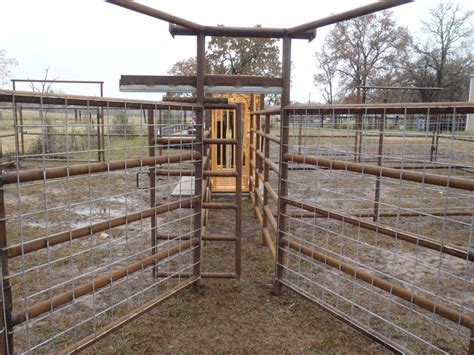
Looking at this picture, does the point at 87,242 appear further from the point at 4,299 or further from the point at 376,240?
the point at 376,240

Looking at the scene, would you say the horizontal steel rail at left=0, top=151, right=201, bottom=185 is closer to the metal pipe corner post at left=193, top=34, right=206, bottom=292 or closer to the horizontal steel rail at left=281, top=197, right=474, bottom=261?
the metal pipe corner post at left=193, top=34, right=206, bottom=292

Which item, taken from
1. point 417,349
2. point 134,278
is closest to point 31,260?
point 134,278

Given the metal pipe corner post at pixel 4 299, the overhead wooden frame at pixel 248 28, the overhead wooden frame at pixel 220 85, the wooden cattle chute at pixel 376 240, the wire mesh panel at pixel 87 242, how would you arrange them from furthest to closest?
the overhead wooden frame at pixel 220 85 < the overhead wooden frame at pixel 248 28 < the wooden cattle chute at pixel 376 240 < the wire mesh panel at pixel 87 242 < the metal pipe corner post at pixel 4 299

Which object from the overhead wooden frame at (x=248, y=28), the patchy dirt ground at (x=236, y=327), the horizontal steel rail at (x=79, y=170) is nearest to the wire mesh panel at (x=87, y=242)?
the horizontal steel rail at (x=79, y=170)

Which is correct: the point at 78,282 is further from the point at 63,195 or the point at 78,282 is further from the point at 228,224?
the point at 63,195

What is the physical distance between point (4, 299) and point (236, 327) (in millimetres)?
1424

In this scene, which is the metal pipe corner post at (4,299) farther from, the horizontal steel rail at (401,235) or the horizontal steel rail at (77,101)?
the horizontal steel rail at (401,235)

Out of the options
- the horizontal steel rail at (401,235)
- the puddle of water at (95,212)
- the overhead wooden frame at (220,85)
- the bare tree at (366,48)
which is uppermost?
the bare tree at (366,48)

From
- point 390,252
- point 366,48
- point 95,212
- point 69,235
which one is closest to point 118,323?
point 69,235

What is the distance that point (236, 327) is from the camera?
2521mm

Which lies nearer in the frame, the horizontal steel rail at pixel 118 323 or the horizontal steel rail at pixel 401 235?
the horizontal steel rail at pixel 401 235

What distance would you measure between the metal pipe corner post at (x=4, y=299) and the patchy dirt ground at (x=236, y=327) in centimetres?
66

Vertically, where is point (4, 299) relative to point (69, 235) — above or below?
below

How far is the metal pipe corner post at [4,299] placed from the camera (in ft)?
5.25
